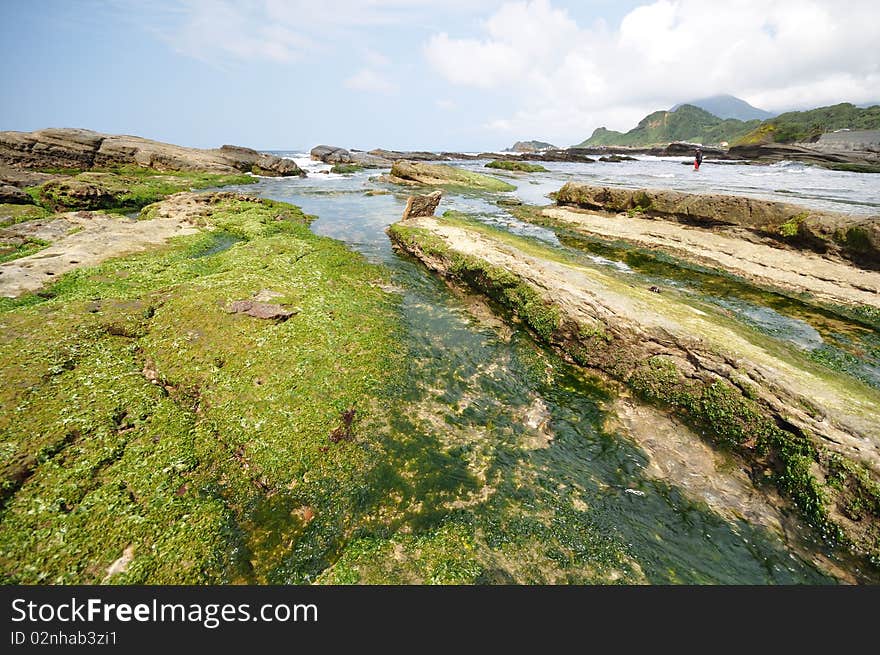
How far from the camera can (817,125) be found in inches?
5084

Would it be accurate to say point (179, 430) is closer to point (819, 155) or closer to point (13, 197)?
point (13, 197)

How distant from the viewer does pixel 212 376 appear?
9.06 m

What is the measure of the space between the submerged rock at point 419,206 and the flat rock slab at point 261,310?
15.0 m

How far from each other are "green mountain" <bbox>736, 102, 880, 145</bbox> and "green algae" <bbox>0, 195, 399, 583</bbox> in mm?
161000

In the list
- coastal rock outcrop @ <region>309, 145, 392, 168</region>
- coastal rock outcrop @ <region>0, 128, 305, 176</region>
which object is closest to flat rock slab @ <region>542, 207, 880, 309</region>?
coastal rock outcrop @ <region>0, 128, 305, 176</region>

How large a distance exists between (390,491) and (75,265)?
17.4m

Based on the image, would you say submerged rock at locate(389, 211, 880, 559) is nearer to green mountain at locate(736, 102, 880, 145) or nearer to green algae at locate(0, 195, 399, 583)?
green algae at locate(0, 195, 399, 583)

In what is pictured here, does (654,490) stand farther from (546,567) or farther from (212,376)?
(212,376)

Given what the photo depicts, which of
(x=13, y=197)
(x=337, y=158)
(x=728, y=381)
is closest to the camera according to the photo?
(x=728, y=381)

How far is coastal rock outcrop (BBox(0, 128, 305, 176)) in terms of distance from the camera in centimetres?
4734

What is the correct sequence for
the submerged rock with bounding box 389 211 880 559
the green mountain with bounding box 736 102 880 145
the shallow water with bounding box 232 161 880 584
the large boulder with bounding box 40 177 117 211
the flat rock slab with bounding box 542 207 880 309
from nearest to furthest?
the shallow water with bounding box 232 161 880 584, the submerged rock with bounding box 389 211 880 559, the flat rock slab with bounding box 542 207 880 309, the large boulder with bounding box 40 177 117 211, the green mountain with bounding box 736 102 880 145

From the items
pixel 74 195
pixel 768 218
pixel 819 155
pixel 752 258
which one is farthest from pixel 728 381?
pixel 819 155

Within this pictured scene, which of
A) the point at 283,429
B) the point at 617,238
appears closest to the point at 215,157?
the point at 617,238

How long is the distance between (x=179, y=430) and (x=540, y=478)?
317 inches
